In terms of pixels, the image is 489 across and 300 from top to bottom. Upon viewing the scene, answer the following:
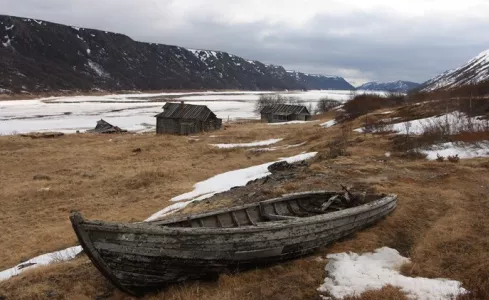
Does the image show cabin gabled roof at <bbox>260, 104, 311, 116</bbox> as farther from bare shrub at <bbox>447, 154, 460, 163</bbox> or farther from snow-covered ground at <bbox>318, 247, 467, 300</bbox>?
snow-covered ground at <bbox>318, 247, 467, 300</bbox>

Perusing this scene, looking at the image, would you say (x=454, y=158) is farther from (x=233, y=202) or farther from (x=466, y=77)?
(x=466, y=77)

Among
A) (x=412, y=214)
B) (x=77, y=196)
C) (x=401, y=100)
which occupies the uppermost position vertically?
(x=401, y=100)

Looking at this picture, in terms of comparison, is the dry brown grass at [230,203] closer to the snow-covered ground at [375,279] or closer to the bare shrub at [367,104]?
the snow-covered ground at [375,279]

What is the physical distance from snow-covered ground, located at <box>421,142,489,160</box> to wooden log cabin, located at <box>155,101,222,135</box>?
38.0 m

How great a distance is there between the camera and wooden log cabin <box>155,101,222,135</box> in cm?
5722

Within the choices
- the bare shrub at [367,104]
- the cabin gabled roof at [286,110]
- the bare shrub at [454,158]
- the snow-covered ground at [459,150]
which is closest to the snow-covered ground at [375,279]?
the bare shrub at [454,158]

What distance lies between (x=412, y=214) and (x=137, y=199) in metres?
13.0

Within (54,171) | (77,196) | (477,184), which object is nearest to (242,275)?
(477,184)

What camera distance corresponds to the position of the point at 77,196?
72.6 feet

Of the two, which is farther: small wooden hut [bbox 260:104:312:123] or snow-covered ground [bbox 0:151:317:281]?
small wooden hut [bbox 260:104:312:123]

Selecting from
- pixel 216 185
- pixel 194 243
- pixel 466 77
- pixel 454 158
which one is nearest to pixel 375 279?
pixel 194 243

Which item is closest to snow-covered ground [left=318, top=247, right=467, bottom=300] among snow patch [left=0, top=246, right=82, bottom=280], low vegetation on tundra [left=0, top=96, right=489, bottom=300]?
low vegetation on tundra [left=0, top=96, right=489, bottom=300]

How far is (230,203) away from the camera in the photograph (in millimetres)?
14750

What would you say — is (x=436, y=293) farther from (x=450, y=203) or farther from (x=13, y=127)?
(x=13, y=127)
